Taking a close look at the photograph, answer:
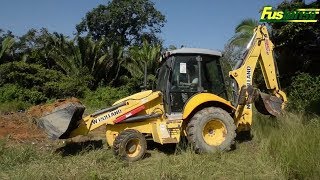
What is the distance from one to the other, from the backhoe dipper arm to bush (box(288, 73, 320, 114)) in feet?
13.4

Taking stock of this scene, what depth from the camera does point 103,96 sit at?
888 inches

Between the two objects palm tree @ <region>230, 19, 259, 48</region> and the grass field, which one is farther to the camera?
palm tree @ <region>230, 19, 259, 48</region>

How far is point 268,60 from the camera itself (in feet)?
33.0

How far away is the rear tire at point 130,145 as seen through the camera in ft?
27.1

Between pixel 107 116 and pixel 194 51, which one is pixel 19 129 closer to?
pixel 107 116

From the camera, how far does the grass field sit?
6645 mm

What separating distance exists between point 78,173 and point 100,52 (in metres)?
18.3

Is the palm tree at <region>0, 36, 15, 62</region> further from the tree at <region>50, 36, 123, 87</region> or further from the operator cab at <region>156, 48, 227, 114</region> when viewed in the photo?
the operator cab at <region>156, 48, 227, 114</region>

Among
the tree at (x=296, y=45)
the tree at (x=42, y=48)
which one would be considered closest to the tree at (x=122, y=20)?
the tree at (x=42, y=48)

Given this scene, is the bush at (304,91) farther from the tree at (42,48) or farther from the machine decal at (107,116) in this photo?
the tree at (42,48)

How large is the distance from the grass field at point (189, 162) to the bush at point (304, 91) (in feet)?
16.8

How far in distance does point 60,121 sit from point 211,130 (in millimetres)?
3103

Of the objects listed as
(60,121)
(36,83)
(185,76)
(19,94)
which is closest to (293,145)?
(185,76)

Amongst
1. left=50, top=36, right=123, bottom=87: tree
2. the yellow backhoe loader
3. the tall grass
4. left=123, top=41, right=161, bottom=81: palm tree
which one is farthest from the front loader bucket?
left=123, top=41, right=161, bottom=81: palm tree
